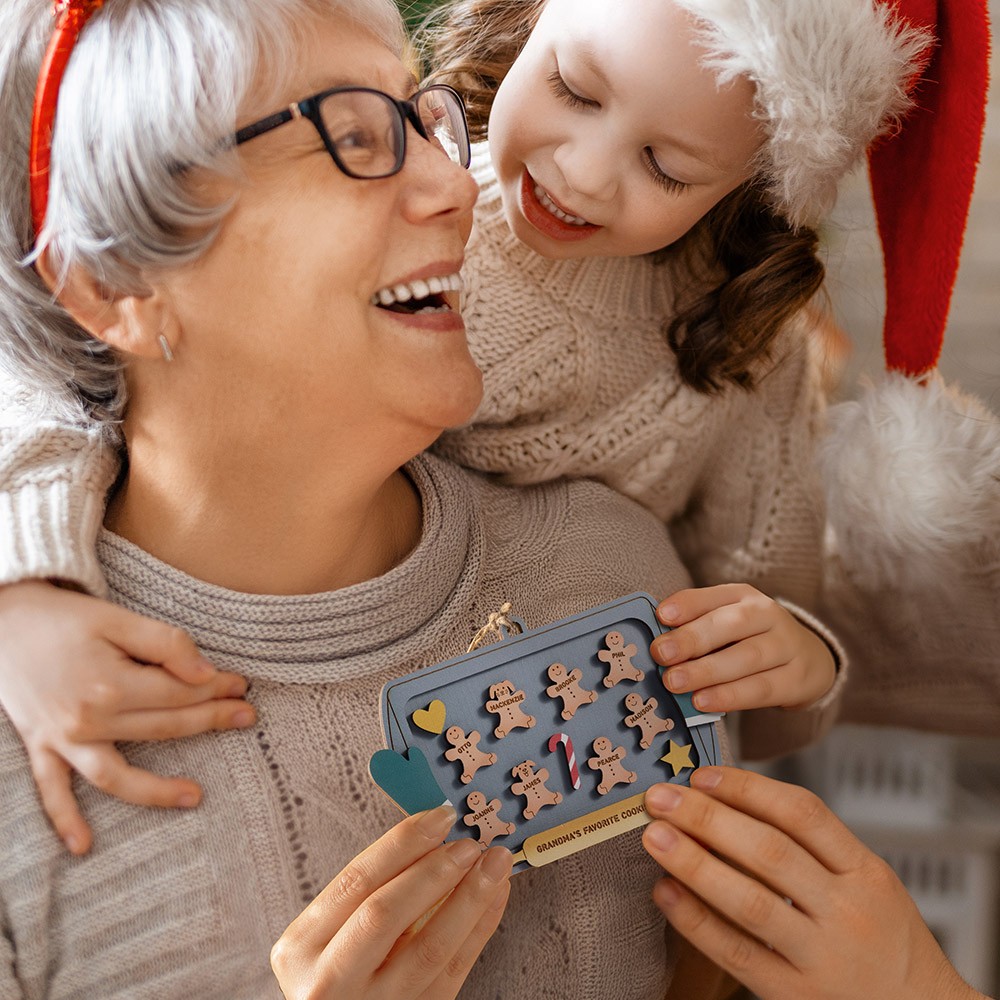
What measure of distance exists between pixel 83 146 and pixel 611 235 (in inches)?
26.3

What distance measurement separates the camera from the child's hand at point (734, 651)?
3.85ft

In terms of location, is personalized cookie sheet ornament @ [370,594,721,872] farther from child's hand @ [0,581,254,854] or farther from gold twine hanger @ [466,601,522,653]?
child's hand @ [0,581,254,854]

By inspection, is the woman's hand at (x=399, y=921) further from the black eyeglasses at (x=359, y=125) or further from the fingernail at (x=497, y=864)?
the black eyeglasses at (x=359, y=125)

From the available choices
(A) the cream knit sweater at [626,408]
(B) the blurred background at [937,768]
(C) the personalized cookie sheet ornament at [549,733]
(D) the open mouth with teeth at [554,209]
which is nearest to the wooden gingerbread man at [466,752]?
(C) the personalized cookie sheet ornament at [549,733]

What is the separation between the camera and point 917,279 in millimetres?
1444

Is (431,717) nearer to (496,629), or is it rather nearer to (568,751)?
(568,751)

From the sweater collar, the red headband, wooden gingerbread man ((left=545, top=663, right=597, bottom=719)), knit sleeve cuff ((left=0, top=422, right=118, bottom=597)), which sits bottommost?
wooden gingerbread man ((left=545, top=663, right=597, bottom=719))

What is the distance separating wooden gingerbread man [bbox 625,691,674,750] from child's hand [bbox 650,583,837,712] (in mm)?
34

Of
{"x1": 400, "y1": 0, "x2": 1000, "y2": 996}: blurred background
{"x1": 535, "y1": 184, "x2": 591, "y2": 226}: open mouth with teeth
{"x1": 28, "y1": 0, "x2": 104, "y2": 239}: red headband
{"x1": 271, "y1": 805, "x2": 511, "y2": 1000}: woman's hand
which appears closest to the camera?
{"x1": 271, "y1": 805, "x2": 511, "y2": 1000}: woman's hand

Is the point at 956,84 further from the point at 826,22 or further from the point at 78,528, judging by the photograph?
the point at 78,528

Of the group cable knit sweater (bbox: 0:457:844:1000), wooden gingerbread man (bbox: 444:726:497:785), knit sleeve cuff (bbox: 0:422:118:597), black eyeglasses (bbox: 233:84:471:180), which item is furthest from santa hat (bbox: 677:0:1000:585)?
knit sleeve cuff (bbox: 0:422:118:597)

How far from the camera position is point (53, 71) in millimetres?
1093

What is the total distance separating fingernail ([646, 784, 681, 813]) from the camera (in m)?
1.10

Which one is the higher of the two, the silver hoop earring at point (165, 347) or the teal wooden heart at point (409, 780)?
the silver hoop earring at point (165, 347)
